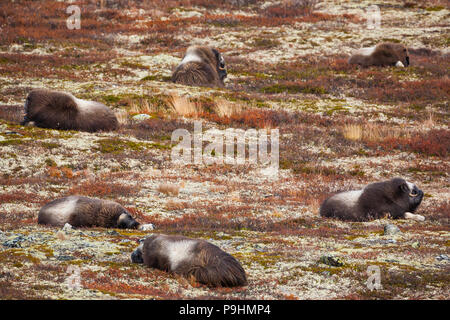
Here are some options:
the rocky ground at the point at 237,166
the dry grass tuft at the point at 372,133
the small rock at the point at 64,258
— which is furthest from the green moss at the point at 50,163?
the dry grass tuft at the point at 372,133

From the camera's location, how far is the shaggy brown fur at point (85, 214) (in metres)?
12.9

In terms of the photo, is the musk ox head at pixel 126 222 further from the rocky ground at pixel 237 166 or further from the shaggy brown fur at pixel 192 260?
the shaggy brown fur at pixel 192 260

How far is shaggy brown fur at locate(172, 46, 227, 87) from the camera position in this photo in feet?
103

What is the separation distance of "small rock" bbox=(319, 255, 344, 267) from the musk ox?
16.9 feet

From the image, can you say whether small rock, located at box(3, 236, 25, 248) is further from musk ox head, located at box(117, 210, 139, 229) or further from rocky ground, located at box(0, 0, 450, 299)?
musk ox head, located at box(117, 210, 139, 229)

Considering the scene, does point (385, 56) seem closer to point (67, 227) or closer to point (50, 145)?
point (50, 145)

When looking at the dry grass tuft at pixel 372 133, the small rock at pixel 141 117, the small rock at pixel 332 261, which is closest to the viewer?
the small rock at pixel 332 261

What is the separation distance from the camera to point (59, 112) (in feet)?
71.7

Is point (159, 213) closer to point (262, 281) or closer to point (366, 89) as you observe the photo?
point (262, 281)

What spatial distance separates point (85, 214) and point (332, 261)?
6.04m

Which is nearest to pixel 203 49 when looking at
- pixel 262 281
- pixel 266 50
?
pixel 266 50

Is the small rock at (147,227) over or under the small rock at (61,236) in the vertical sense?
under

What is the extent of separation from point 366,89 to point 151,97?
1328 cm
